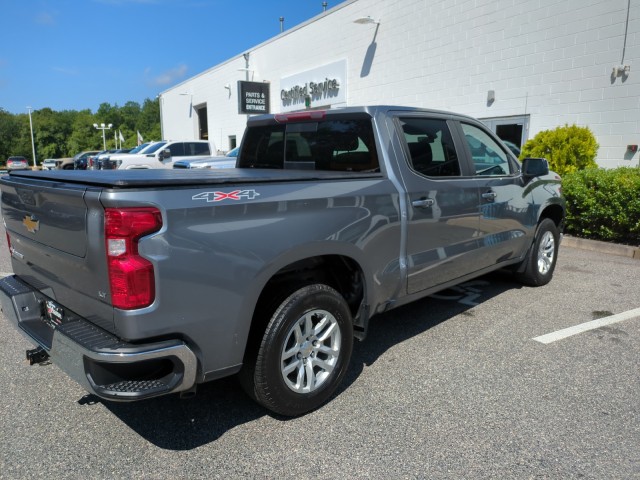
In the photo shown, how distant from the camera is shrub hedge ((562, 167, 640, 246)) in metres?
7.54

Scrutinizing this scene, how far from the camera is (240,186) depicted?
102 inches

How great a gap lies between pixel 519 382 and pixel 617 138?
8.11 metres

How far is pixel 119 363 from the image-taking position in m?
2.28

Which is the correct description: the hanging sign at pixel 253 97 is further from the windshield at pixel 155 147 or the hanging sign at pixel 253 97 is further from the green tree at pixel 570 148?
the green tree at pixel 570 148

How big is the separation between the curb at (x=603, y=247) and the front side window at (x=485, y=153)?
392 centimetres

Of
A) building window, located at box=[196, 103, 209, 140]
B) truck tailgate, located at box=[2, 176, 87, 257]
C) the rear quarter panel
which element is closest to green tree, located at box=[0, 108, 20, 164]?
building window, located at box=[196, 103, 209, 140]

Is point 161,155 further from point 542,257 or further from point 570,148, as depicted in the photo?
point 542,257

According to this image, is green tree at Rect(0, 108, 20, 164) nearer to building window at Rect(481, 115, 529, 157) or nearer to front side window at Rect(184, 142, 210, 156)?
front side window at Rect(184, 142, 210, 156)

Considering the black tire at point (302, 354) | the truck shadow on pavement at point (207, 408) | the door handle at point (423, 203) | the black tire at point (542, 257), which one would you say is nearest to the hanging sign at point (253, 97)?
the black tire at point (542, 257)

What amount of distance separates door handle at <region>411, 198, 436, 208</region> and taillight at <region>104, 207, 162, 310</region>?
199 cm

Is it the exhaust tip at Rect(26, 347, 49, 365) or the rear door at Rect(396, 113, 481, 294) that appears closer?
the exhaust tip at Rect(26, 347, 49, 365)

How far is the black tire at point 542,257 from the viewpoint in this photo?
5512 millimetres

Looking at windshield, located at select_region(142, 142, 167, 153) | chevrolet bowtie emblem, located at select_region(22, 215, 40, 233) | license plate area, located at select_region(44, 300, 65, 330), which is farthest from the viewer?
windshield, located at select_region(142, 142, 167, 153)

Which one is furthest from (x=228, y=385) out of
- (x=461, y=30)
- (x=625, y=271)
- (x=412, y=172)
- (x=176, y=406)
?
(x=461, y=30)
